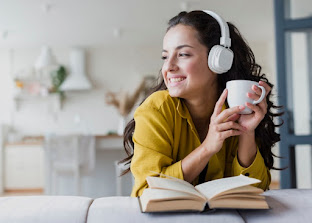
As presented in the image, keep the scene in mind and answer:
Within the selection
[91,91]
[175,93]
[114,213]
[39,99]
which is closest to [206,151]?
[175,93]

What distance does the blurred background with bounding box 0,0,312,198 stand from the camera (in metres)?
2.40

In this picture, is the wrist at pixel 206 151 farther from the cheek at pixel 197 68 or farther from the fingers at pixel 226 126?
the cheek at pixel 197 68

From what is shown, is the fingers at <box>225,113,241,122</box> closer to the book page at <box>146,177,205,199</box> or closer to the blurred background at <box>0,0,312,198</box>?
the book page at <box>146,177,205,199</box>

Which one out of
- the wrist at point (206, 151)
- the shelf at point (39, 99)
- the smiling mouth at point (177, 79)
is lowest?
the shelf at point (39, 99)

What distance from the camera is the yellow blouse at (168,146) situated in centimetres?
108

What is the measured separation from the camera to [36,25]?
18.4 feet

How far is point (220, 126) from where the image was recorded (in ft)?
3.30

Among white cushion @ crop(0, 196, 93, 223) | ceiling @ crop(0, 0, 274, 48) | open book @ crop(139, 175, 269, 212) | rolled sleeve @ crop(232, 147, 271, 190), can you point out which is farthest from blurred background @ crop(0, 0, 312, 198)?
white cushion @ crop(0, 196, 93, 223)

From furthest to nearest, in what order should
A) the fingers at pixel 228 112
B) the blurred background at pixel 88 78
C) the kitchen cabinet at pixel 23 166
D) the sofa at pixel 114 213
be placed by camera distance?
1. the kitchen cabinet at pixel 23 166
2. the blurred background at pixel 88 78
3. the fingers at pixel 228 112
4. the sofa at pixel 114 213

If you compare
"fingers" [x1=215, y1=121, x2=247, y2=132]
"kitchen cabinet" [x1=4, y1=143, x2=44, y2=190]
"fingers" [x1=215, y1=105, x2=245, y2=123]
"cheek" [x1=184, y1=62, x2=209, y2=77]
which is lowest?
"kitchen cabinet" [x1=4, y1=143, x2=44, y2=190]

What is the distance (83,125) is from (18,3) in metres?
3.04

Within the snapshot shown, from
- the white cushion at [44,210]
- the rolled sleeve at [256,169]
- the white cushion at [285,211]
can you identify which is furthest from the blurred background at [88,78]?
the white cushion at [44,210]

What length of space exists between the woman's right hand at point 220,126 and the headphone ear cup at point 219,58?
0.14m

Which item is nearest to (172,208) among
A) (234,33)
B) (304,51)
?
(234,33)
